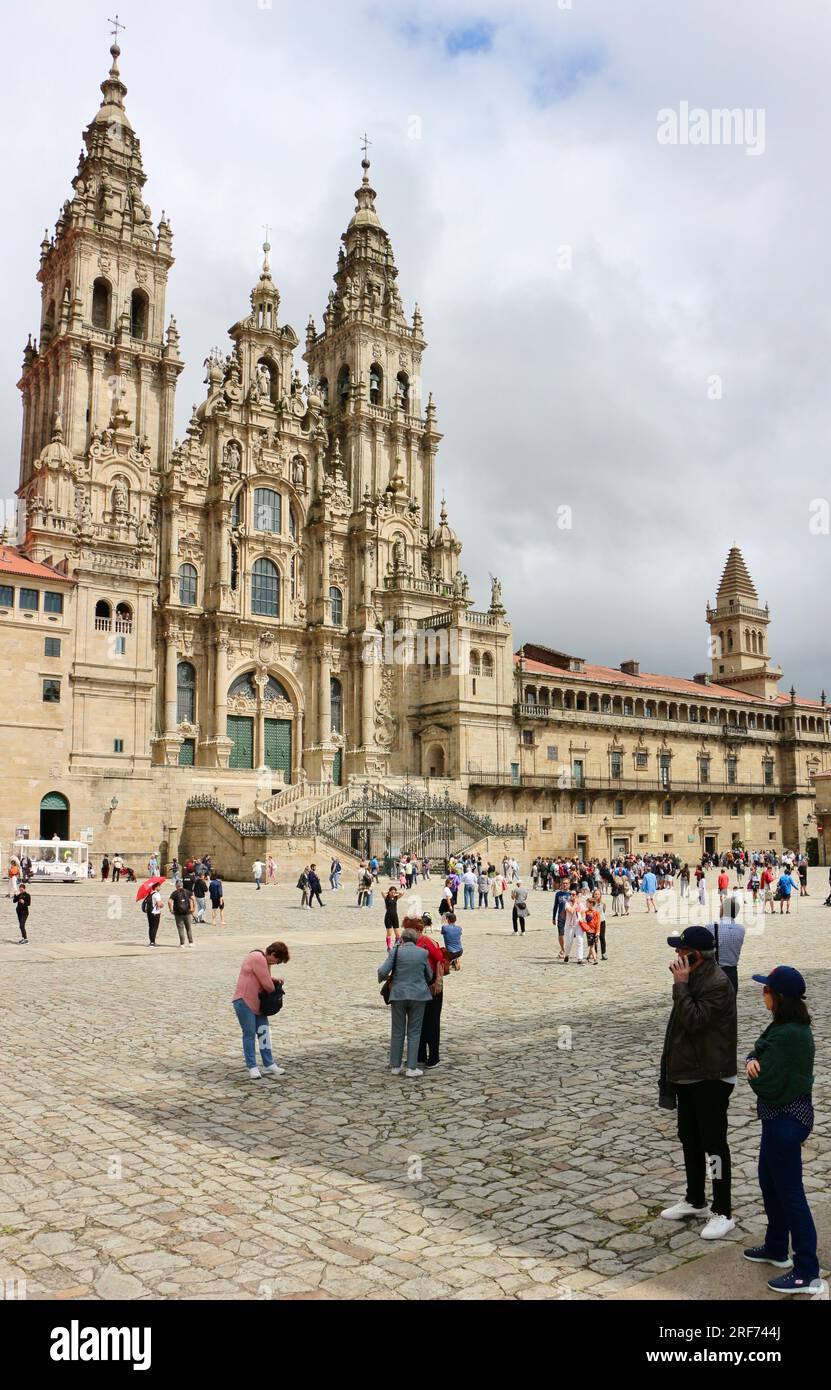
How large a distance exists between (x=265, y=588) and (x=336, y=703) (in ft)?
26.3

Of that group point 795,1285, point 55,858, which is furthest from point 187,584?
point 795,1285

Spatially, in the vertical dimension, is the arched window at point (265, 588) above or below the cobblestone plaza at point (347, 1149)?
above

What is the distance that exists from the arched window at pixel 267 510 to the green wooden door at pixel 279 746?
11.4 meters

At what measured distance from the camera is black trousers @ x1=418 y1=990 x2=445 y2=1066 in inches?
436

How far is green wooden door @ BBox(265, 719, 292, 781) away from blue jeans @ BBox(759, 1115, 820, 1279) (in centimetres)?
5297

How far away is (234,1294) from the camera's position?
546 cm

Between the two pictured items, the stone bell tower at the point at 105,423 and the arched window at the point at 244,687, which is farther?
the arched window at the point at 244,687

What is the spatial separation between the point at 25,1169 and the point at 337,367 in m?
67.5

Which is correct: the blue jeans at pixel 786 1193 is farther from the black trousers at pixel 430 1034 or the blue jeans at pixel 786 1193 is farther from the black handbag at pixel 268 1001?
the black handbag at pixel 268 1001

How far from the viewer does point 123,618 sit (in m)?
48.2

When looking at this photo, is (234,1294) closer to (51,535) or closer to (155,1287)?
(155,1287)

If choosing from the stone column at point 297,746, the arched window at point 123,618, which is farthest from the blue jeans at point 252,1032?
the stone column at point 297,746

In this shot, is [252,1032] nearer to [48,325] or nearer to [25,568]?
[25,568]

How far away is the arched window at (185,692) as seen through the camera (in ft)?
182
